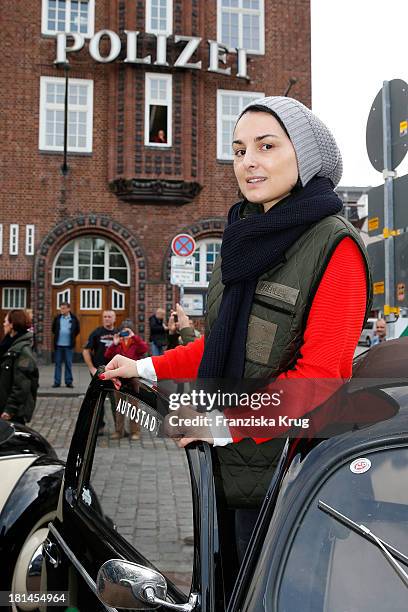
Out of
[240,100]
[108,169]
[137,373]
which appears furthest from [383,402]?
[240,100]

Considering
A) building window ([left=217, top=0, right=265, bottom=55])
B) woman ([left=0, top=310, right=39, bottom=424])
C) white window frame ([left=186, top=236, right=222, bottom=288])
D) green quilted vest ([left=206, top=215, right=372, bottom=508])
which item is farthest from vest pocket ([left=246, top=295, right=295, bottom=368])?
building window ([left=217, top=0, right=265, bottom=55])

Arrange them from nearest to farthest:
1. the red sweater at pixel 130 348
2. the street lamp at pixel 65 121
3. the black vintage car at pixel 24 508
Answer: the black vintage car at pixel 24 508, the red sweater at pixel 130 348, the street lamp at pixel 65 121

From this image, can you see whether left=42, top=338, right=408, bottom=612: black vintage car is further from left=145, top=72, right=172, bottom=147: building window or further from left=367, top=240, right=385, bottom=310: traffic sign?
left=145, top=72, right=172, bottom=147: building window

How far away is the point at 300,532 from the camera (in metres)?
1.27

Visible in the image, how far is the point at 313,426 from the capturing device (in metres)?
1.38

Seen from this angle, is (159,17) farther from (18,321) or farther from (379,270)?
(379,270)

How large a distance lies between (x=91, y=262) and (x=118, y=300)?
1.44 m

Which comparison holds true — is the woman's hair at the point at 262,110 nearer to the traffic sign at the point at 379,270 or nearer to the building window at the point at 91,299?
the traffic sign at the point at 379,270

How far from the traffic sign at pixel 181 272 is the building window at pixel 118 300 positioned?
299 inches

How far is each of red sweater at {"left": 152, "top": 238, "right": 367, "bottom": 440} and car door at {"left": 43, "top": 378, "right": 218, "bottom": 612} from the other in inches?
8.9

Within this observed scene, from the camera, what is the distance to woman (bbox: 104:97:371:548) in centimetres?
151

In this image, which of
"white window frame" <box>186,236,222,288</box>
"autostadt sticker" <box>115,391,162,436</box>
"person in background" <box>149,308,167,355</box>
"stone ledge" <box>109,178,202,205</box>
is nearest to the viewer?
"autostadt sticker" <box>115,391,162,436</box>

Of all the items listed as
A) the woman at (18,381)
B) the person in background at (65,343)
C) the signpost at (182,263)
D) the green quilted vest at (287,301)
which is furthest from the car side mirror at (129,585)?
the person in background at (65,343)

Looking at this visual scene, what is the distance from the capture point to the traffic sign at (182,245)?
11.9m
